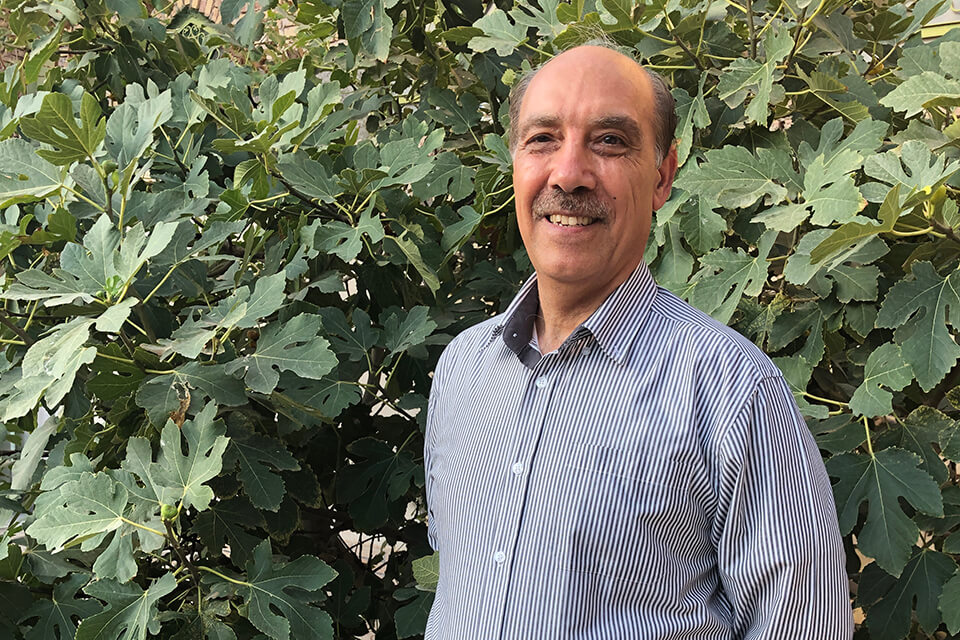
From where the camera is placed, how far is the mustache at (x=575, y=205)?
1.27 meters

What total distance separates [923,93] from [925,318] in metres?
0.40

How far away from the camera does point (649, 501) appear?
117cm

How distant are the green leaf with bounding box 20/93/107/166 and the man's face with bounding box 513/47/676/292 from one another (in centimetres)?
88

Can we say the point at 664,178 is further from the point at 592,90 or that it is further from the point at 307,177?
the point at 307,177

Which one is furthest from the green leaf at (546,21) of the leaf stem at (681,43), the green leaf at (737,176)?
the green leaf at (737,176)

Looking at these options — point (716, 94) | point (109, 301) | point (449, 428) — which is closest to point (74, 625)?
point (109, 301)

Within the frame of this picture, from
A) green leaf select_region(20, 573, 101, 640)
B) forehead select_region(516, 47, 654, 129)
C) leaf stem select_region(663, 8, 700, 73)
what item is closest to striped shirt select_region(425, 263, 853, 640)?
forehead select_region(516, 47, 654, 129)

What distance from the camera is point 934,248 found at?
5.09 feet

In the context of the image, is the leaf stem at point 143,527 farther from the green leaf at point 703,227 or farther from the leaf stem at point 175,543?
the green leaf at point 703,227

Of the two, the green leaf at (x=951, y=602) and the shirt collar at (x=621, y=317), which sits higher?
the shirt collar at (x=621, y=317)

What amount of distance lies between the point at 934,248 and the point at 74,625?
1.69 metres

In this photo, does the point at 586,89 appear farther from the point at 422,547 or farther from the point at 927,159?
the point at 422,547

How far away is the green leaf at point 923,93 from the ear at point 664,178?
479 millimetres

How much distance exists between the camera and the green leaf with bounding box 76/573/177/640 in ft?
5.00
